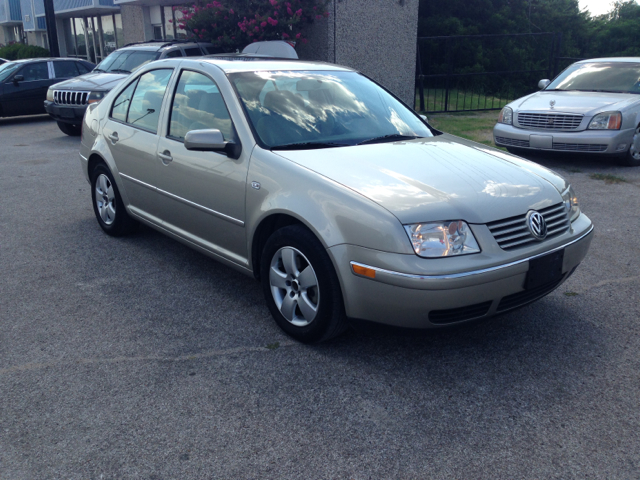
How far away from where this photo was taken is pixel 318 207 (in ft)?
10.6

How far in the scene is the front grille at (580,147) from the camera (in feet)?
26.9

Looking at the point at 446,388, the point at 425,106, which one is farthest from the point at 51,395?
the point at 425,106

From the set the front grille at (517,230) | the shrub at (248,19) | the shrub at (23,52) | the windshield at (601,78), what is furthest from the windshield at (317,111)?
the shrub at (23,52)

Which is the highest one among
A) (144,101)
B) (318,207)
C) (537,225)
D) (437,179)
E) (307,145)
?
(144,101)

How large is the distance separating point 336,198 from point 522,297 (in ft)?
3.69

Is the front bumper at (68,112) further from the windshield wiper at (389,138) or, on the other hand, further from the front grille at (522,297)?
the front grille at (522,297)

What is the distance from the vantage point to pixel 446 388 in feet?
10.1

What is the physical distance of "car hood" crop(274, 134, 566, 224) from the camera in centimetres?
307

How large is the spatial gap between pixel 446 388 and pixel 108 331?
2.04 metres

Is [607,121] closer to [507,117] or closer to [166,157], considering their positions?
[507,117]

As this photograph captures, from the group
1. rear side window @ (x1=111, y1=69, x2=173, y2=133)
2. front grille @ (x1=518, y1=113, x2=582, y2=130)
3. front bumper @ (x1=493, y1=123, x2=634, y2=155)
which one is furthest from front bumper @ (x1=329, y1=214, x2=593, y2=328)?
front grille @ (x1=518, y1=113, x2=582, y2=130)

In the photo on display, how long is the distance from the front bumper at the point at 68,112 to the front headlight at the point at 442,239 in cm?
981

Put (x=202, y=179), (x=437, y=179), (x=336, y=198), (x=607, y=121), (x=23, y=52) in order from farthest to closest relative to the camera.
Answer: (x=23, y=52) → (x=607, y=121) → (x=202, y=179) → (x=437, y=179) → (x=336, y=198)

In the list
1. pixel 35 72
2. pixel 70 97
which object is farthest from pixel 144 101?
pixel 35 72
